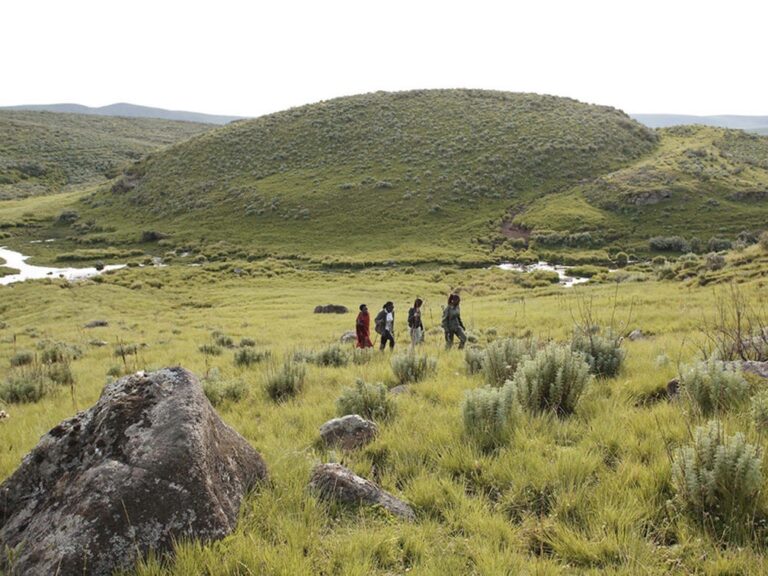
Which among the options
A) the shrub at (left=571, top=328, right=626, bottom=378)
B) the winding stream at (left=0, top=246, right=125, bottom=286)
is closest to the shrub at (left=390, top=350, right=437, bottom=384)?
the shrub at (left=571, top=328, right=626, bottom=378)

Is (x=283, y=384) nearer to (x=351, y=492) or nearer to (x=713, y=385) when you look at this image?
(x=351, y=492)

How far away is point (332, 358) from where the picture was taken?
1177 centimetres

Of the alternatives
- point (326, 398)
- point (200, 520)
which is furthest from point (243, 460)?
point (326, 398)

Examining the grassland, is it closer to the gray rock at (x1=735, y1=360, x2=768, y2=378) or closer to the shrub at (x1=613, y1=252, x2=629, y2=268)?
the gray rock at (x1=735, y1=360, x2=768, y2=378)

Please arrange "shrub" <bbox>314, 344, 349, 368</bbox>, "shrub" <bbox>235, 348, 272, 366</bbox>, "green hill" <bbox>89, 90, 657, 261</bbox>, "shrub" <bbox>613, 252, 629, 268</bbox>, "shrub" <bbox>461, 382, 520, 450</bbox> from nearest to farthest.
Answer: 1. "shrub" <bbox>461, 382, 520, 450</bbox>
2. "shrub" <bbox>314, 344, 349, 368</bbox>
3. "shrub" <bbox>235, 348, 272, 366</bbox>
4. "shrub" <bbox>613, 252, 629, 268</bbox>
5. "green hill" <bbox>89, 90, 657, 261</bbox>

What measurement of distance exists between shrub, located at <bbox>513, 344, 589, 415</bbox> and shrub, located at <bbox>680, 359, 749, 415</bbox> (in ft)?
3.42

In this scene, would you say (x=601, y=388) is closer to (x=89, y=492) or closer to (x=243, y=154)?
(x=89, y=492)

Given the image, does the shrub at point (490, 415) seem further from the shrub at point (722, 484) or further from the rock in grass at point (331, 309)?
the rock in grass at point (331, 309)

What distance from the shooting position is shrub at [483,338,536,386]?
7.46 metres

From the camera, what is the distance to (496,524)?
361cm

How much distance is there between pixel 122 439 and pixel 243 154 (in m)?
95.2

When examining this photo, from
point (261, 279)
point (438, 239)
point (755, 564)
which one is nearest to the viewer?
point (755, 564)

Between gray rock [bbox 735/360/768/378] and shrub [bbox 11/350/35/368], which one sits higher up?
gray rock [bbox 735/360/768/378]

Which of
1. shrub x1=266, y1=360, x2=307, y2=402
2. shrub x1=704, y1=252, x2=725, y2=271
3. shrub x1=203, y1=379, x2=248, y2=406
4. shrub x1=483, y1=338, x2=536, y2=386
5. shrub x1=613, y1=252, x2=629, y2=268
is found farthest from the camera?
shrub x1=613, y1=252, x2=629, y2=268
